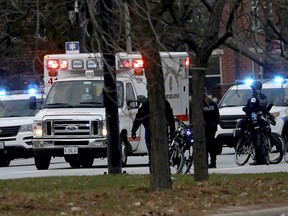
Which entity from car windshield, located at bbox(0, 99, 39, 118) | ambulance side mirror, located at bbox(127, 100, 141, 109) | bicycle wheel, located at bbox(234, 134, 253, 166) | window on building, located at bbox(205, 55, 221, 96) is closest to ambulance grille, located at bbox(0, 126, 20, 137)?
car windshield, located at bbox(0, 99, 39, 118)

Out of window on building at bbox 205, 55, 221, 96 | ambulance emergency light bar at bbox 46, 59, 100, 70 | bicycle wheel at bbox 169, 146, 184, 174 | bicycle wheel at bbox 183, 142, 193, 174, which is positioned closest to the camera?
bicycle wheel at bbox 169, 146, 184, 174

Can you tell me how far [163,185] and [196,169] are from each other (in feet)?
6.12

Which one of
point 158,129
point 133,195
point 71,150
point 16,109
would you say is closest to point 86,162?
point 71,150

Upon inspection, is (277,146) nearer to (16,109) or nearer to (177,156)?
(177,156)

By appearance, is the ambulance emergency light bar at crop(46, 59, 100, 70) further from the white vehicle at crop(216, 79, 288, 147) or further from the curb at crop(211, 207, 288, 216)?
the curb at crop(211, 207, 288, 216)

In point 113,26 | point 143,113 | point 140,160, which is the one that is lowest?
point 140,160

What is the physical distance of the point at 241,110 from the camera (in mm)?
28062

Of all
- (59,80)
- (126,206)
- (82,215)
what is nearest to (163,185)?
(126,206)

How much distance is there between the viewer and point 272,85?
2925 cm

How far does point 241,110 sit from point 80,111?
241 inches

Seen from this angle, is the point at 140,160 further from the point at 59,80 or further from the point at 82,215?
the point at 82,215

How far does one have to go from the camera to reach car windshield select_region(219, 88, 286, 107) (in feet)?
94.2

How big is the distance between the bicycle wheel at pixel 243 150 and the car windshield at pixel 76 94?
10.3ft

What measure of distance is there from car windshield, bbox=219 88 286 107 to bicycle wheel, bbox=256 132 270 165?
545 cm
